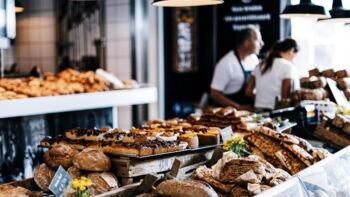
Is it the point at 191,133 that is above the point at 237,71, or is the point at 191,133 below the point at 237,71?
below

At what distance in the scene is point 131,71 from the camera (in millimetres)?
8344

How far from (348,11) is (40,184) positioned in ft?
9.19

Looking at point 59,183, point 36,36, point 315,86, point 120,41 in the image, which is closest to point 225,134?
point 59,183

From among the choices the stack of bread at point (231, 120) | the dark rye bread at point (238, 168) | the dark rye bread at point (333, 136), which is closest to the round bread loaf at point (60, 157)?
the dark rye bread at point (238, 168)

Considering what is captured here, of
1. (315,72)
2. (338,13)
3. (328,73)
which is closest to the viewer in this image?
(338,13)

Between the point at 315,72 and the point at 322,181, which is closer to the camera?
the point at 322,181

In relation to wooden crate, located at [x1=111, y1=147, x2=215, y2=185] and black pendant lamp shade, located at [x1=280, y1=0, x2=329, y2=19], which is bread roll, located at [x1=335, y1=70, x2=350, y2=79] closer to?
black pendant lamp shade, located at [x1=280, y1=0, x2=329, y2=19]

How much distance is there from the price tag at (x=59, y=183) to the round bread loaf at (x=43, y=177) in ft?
1.59

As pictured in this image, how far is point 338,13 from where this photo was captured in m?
4.20

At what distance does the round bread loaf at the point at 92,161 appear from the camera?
8.35 ft

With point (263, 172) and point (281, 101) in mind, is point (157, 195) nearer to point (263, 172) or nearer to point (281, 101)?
point (263, 172)

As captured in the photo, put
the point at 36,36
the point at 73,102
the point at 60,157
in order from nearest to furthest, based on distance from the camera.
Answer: the point at 60,157, the point at 73,102, the point at 36,36

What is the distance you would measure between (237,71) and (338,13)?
2.42m

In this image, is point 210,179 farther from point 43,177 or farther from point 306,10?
point 306,10
